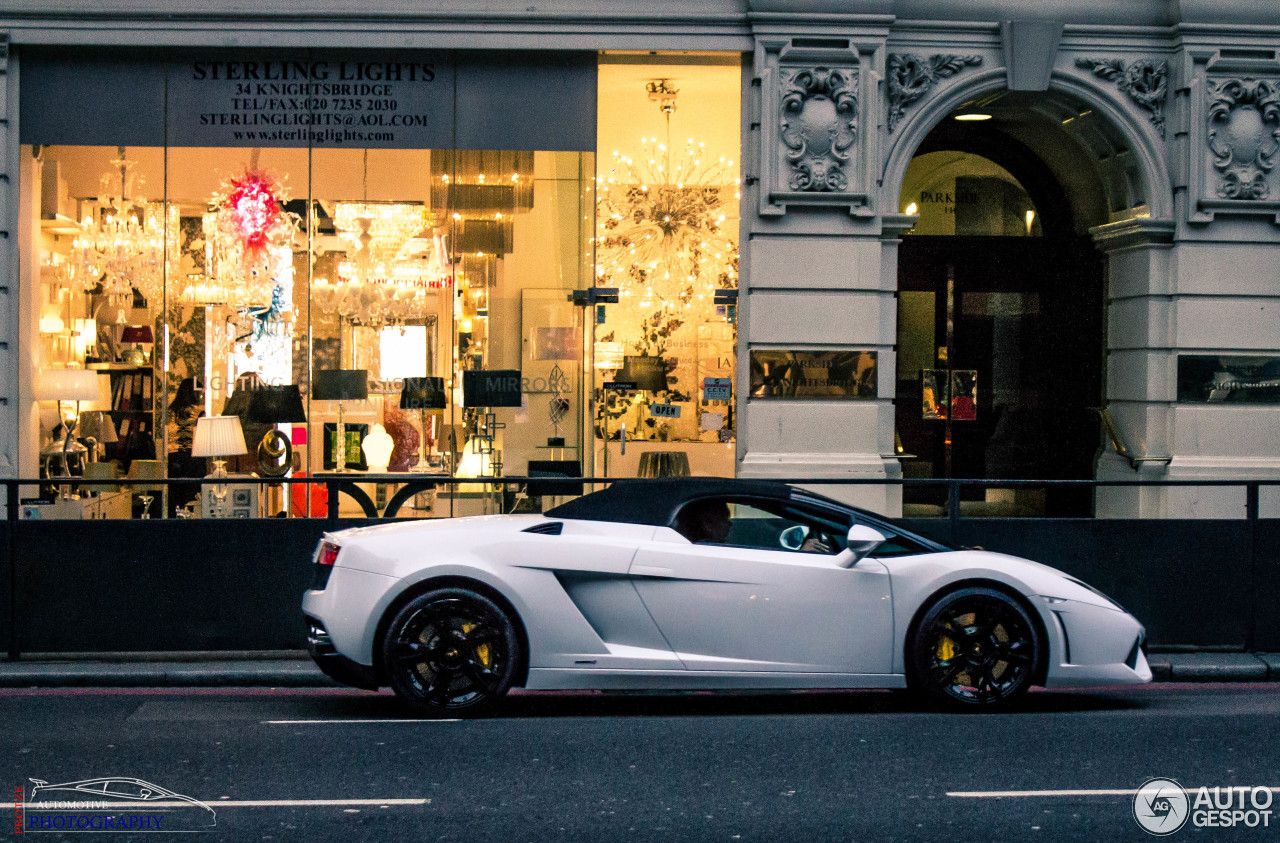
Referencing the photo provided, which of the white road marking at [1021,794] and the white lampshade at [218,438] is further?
the white lampshade at [218,438]

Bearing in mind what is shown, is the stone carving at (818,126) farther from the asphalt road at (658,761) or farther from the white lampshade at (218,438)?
the asphalt road at (658,761)

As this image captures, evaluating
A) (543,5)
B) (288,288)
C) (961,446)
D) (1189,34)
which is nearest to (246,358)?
(288,288)

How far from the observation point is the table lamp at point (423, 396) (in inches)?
506

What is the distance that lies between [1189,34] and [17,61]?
1182cm

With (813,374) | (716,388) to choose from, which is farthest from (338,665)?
(716,388)

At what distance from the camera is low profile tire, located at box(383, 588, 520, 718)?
668cm

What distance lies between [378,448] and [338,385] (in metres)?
0.77

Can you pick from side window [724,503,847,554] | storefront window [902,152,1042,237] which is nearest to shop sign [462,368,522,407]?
storefront window [902,152,1042,237]

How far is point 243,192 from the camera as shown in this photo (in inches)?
503

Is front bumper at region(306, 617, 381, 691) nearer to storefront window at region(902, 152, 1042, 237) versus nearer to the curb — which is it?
the curb

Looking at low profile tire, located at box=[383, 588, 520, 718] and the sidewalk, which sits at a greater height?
low profile tire, located at box=[383, 588, 520, 718]

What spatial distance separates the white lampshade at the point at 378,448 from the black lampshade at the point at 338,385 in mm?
402

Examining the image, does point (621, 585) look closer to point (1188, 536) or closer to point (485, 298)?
point (1188, 536)

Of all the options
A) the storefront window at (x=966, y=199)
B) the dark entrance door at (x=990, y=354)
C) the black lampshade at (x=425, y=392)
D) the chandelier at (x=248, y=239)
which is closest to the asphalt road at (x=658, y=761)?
the black lampshade at (x=425, y=392)
